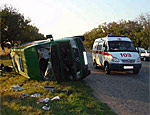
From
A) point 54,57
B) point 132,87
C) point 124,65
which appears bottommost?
point 132,87

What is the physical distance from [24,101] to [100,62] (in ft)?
25.0

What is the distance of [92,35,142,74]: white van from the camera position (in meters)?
9.92

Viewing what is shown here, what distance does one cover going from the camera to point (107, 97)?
586 cm

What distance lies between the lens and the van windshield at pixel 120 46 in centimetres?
1061

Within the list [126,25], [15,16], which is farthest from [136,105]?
[126,25]

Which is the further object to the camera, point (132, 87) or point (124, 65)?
point (124, 65)

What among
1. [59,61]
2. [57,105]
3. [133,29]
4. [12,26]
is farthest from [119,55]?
[133,29]

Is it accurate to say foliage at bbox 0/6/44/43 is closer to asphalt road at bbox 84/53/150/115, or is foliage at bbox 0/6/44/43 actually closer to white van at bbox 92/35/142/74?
white van at bbox 92/35/142/74

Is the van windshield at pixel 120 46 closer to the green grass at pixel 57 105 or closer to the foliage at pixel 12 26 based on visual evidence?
the green grass at pixel 57 105

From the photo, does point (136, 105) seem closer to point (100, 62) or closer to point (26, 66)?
point (26, 66)

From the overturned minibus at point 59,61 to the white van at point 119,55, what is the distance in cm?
271

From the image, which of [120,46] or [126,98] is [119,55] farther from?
[126,98]

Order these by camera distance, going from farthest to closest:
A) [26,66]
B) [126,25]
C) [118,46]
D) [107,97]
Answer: [126,25], [118,46], [26,66], [107,97]

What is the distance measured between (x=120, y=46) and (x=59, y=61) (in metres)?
4.86
